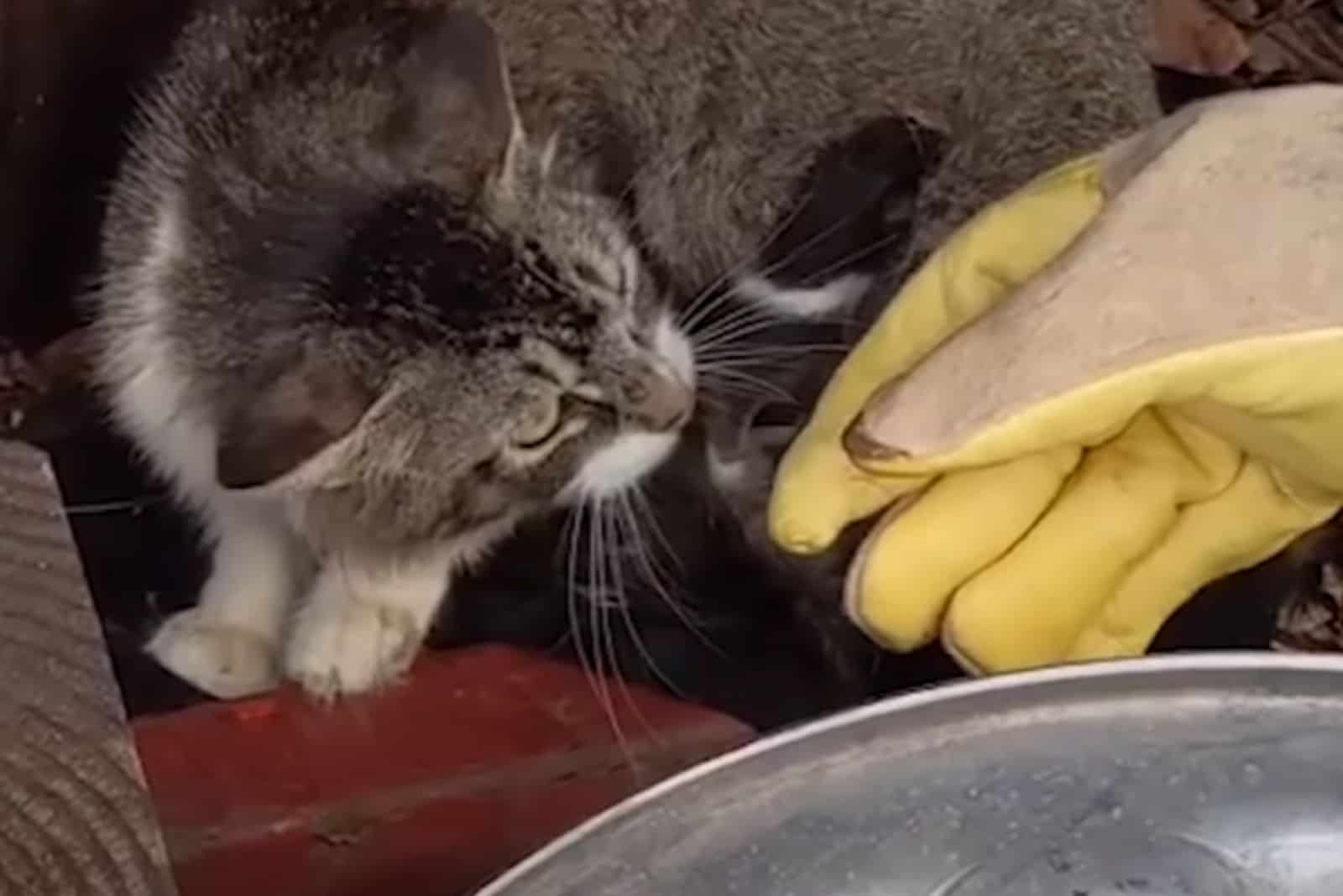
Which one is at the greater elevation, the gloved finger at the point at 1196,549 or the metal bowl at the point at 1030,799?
the metal bowl at the point at 1030,799

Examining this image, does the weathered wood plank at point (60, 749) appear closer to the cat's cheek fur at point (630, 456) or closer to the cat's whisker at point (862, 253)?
the cat's cheek fur at point (630, 456)

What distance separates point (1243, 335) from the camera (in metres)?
1.28

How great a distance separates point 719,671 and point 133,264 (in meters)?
0.46

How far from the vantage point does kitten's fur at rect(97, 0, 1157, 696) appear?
1.61 meters

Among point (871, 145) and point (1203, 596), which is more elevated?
point (871, 145)

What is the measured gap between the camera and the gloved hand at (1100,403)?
1.29 meters

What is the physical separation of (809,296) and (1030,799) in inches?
28.6

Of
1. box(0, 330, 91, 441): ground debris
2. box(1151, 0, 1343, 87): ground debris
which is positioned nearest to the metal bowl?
box(0, 330, 91, 441): ground debris

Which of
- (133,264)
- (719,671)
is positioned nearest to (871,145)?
(719,671)

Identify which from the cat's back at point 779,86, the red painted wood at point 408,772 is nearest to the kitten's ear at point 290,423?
the red painted wood at point 408,772

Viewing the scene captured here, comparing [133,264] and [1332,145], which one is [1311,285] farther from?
[133,264]

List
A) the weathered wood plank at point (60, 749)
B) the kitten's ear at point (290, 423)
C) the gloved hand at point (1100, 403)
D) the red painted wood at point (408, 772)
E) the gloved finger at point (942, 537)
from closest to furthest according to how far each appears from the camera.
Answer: the weathered wood plank at point (60, 749)
the gloved hand at point (1100, 403)
the gloved finger at point (942, 537)
the kitten's ear at point (290, 423)
the red painted wood at point (408, 772)

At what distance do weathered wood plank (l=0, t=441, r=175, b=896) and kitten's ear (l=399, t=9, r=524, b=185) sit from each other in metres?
Answer: 0.64

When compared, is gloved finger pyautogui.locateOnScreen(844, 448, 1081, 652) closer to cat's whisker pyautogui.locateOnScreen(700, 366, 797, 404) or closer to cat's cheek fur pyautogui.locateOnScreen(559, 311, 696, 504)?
cat's cheek fur pyautogui.locateOnScreen(559, 311, 696, 504)
